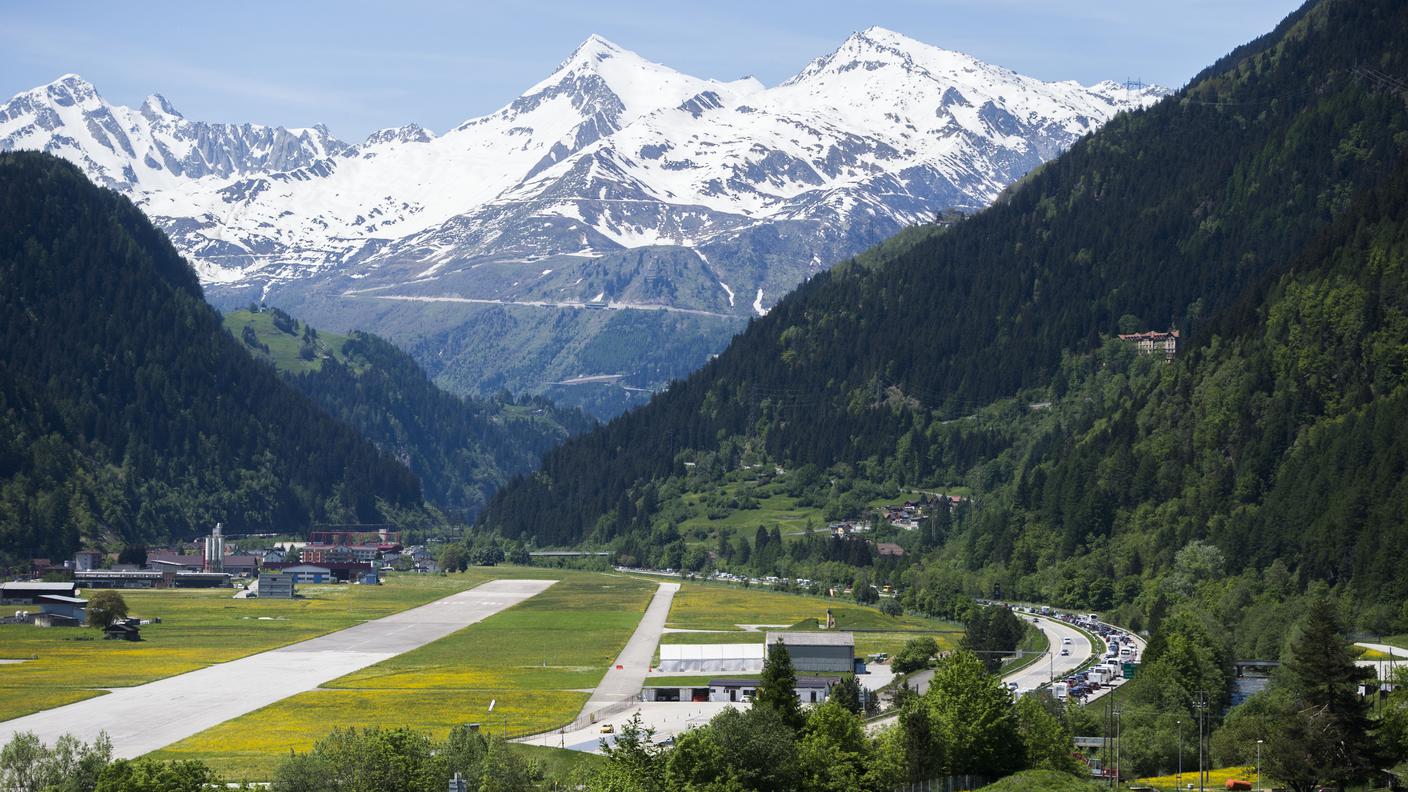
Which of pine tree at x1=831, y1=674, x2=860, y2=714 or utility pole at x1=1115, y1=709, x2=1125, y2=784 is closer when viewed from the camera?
utility pole at x1=1115, y1=709, x2=1125, y2=784

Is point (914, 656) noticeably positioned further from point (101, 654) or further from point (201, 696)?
point (101, 654)

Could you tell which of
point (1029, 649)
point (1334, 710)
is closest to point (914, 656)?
point (1029, 649)

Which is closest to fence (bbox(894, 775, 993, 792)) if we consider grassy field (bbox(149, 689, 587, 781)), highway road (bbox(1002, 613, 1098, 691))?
grassy field (bbox(149, 689, 587, 781))

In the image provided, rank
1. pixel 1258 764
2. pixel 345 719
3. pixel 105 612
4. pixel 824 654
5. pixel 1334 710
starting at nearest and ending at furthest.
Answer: pixel 1334 710 → pixel 1258 764 → pixel 345 719 → pixel 824 654 → pixel 105 612

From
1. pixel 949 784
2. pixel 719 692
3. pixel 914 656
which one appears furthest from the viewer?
pixel 914 656

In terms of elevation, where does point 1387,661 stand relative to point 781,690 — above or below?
above

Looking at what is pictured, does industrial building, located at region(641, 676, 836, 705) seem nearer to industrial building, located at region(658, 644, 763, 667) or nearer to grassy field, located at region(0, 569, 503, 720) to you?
industrial building, located at region(658, 644, 763, 667)

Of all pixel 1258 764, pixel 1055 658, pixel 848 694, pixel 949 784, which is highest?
pixel 1055 658
